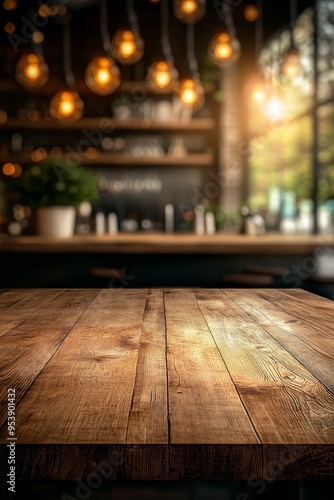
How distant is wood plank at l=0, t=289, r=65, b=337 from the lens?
1.81 metres

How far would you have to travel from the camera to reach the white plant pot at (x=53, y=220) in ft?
14.9

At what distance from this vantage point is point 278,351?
4.64ft

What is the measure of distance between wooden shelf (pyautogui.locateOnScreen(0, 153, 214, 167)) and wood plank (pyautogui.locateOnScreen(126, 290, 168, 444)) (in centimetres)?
553

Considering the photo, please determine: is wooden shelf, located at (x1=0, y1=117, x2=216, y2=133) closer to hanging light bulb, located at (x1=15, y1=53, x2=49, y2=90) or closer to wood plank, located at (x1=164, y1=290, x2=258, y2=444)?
hanging light bulb, located at (x1=15, y1=53, x2=49, y2=90)

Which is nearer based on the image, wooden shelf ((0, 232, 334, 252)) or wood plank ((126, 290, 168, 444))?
wood plank ((126, 290, 168, 444))

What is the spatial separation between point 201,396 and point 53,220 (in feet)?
11.9

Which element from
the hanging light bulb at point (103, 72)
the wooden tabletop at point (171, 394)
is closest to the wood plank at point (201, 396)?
the wooden tabletop at point (171, 394)

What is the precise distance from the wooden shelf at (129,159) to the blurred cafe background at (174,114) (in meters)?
0.01

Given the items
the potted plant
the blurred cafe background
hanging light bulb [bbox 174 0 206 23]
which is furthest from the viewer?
the blurred cafe background

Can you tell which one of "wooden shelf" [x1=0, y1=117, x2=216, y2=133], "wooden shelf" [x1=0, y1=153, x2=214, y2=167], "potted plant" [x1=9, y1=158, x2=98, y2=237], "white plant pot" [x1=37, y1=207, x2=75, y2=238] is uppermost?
"wooden shelf" [x1=0, y1=117, x2=216, y2=133]

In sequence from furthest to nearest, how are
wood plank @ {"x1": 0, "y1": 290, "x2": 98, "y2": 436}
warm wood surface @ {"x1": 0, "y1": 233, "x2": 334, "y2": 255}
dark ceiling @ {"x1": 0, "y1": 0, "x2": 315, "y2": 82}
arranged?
dark ceiling @ {"x1": 0, "y1": 0, "x2": 315, "y2": 82}
warm wood surface @ {"x1": 0, "y1": 233, "x2": 334, "y2": 255}
wood plank @ {"x1": 0, "y1": 290, "x2": 98, "y2": 436}

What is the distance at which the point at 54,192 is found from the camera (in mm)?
4469

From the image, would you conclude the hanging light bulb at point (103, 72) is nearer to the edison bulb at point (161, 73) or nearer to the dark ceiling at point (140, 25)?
the edison bulb at point (161, 73)

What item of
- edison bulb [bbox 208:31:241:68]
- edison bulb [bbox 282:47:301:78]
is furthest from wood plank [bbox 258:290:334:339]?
edison bulb [bbox 208:31:241:68]
